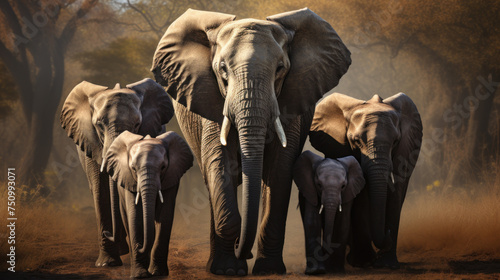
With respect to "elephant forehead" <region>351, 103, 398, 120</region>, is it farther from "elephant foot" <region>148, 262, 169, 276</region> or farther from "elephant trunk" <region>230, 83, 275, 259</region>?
"elephant foot" <region>148, 262, 169, 276</region>

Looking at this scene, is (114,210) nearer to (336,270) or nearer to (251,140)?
(251,140)

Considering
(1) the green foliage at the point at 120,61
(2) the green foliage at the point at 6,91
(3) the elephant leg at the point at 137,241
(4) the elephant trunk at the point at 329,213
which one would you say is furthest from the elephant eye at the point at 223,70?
(2) the green foliage at the point at 6,91

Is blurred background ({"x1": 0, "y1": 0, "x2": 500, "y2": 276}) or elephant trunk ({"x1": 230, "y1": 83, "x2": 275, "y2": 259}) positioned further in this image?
blurred background ({"x1": 0, "y1": 0, "x2": 500, "y2": 276})

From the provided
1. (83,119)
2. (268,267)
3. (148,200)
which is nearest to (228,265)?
(268,267)

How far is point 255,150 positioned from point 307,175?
1.13 meters

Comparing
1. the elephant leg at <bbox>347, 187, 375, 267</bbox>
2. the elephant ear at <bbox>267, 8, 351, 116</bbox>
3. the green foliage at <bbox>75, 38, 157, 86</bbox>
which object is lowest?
the elephant leg at <bbox>347, 187, 375, 267</bbox>

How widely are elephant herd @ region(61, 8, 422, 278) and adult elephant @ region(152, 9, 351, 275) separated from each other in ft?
0.04

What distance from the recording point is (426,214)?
1284 centimetres

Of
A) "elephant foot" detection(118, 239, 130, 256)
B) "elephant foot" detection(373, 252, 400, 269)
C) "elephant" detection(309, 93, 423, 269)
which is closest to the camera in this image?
"elephant" detection(309, 93, 423, 269)

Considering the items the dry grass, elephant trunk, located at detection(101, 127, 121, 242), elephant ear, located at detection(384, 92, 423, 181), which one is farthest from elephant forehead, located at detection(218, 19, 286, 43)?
the dry grass

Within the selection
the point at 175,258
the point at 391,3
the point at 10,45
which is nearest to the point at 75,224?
the point at 175,258

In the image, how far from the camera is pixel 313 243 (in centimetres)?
758

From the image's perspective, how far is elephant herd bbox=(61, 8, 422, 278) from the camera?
6934 mm

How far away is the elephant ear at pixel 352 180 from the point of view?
25.6 feet
